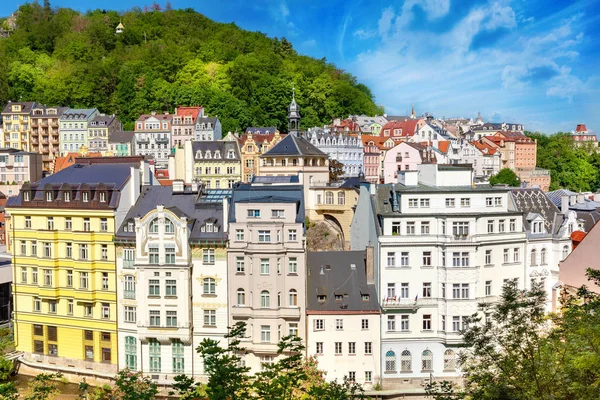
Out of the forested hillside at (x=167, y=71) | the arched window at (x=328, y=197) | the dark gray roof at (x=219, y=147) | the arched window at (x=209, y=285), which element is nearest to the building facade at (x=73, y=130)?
the forested hillside at (x=167, y=71)

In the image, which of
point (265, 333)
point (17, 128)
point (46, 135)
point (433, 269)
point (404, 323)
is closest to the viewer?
point (265, 333)

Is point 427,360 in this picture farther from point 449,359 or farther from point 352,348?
point 352,348

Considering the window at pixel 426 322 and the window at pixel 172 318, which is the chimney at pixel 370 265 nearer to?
the window at pixel 426 322

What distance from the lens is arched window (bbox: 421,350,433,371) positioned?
38.1m

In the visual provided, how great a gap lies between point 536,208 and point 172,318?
24881 mm

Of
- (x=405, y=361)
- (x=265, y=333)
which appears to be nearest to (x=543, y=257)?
(x=405, y=361)

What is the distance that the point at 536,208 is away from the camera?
4409 centimetres

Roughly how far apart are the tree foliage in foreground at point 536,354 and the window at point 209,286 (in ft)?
68.5

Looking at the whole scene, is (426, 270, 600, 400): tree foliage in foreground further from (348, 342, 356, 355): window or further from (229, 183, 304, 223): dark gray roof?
(229, 183, 304, 223): dark gray roof

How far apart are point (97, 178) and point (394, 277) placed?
782 inches

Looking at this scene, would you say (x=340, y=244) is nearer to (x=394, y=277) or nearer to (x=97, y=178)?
(x=394, y=277)

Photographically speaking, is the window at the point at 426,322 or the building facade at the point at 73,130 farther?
the building facade at the point at 73,130

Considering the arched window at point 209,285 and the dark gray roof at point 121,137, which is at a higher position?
the dark gray roof at point 121,137

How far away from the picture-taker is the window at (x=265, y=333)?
37.5 m
